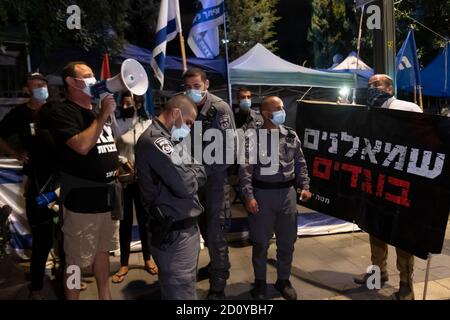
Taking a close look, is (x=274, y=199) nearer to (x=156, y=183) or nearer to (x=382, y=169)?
(x=382, y=169)

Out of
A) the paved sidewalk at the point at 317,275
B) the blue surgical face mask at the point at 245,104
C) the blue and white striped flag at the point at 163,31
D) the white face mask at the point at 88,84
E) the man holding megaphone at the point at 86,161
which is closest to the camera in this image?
the man holding megaphone at the point at 86,161

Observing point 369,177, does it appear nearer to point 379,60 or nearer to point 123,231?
point 379,60

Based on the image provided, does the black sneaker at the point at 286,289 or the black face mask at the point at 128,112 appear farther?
the black face mask at the point at 128,112

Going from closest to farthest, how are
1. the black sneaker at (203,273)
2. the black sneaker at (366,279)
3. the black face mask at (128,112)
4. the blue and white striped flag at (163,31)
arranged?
the black sneaker at (366,279) < the black sneaker at (203,273) < the black face mask at (128,112) < the blue and white striped flag at (163,31)

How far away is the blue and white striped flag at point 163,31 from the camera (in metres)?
4.83

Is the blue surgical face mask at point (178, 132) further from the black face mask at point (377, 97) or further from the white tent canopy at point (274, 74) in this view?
the white tent canopy at point (274, 74)

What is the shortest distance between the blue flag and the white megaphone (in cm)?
488

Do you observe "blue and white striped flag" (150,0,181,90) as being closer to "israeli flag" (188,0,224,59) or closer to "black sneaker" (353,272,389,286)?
"israeli flag" (188,0,224,59)

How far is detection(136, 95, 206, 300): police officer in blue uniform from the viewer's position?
2459 millimetres

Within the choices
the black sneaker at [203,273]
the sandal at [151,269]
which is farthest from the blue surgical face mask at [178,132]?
the sandal at [151,269]

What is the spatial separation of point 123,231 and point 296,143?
1926mm

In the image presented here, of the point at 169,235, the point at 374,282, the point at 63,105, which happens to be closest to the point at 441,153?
the point at 374,282

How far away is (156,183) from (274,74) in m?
5.89

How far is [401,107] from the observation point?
12.2 ft
